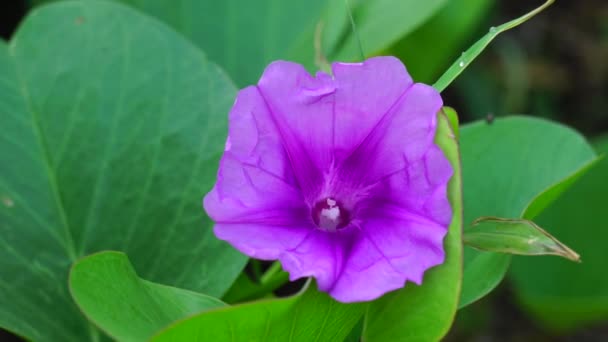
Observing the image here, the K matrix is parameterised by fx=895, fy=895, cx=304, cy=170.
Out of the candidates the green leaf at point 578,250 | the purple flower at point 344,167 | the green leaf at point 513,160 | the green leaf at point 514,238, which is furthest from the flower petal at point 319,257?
the green leaf at point 578,250

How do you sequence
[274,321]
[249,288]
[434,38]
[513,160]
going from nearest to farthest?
[274,321] → [249,288] → [513,160] → [434,38]

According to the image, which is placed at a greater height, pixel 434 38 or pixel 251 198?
pixel 251 198

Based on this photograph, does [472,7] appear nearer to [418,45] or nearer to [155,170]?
[418,45]

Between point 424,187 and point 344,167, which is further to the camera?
point 344,167

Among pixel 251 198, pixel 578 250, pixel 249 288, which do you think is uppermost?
pixel 251 198

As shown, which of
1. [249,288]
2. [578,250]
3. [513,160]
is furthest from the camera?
[578,250]

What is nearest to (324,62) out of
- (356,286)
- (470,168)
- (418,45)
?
(470,168)

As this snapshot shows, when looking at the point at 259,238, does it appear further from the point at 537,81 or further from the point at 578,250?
the point at 537,81

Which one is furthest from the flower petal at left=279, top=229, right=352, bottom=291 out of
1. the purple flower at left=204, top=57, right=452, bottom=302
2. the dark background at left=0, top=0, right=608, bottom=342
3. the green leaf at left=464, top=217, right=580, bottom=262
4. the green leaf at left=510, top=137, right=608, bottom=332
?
the dark background at left=0, top=0, right=608, bottom=342

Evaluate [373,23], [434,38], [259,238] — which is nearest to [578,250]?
[434,38]
